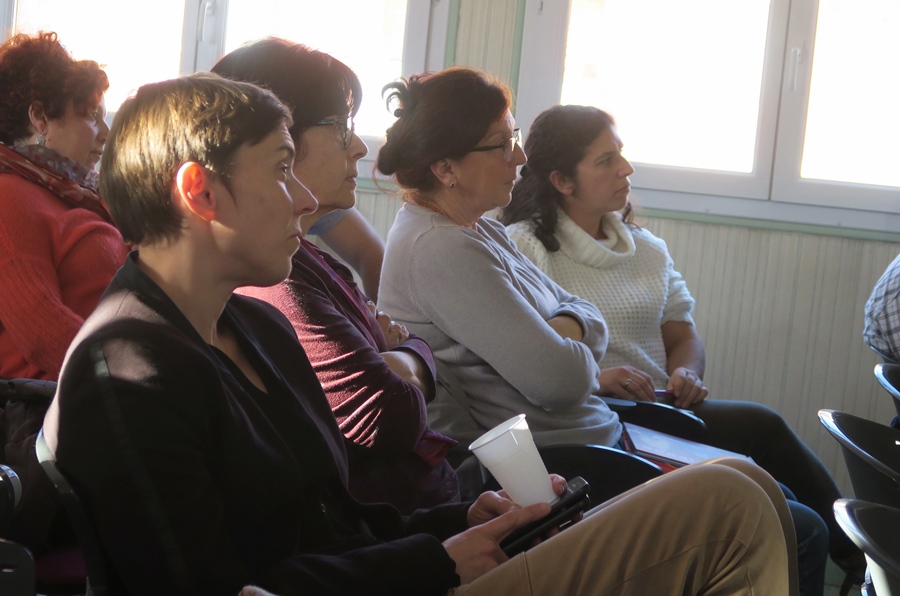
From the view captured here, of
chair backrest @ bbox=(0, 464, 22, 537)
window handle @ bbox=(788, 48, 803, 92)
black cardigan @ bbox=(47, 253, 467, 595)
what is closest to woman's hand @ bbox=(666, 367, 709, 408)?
window handle @ bbox=(788, 48, 803, 92)

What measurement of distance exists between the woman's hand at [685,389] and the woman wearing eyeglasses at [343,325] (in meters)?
1.12

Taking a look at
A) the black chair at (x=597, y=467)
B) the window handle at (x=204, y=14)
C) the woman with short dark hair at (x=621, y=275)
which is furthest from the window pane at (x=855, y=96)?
the window handle at (x=204, y=14)

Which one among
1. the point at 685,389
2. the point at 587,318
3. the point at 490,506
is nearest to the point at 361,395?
the point at 490,506

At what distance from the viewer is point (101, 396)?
0.98m

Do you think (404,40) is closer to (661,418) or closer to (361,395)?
(661,418)

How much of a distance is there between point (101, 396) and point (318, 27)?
2.69 m

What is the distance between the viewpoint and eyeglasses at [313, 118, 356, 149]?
1.62 meters

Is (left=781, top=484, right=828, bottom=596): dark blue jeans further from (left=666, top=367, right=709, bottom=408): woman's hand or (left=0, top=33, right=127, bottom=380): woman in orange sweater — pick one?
(left=0, top=33, right=127, bottom=380): woman in orange sweater

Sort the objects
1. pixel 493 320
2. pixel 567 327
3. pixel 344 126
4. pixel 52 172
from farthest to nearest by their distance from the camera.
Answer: pixel 567 327 < pixel 52 172 < pixel 493 320 < pixel 344 126

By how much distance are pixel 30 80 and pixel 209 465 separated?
1394mm

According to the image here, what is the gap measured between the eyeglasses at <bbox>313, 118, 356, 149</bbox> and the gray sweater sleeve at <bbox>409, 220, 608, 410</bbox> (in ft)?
1.13

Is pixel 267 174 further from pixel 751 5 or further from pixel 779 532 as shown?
pixel 751 5

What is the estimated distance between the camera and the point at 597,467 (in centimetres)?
177

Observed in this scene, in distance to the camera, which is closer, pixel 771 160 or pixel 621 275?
pixel 621 275
